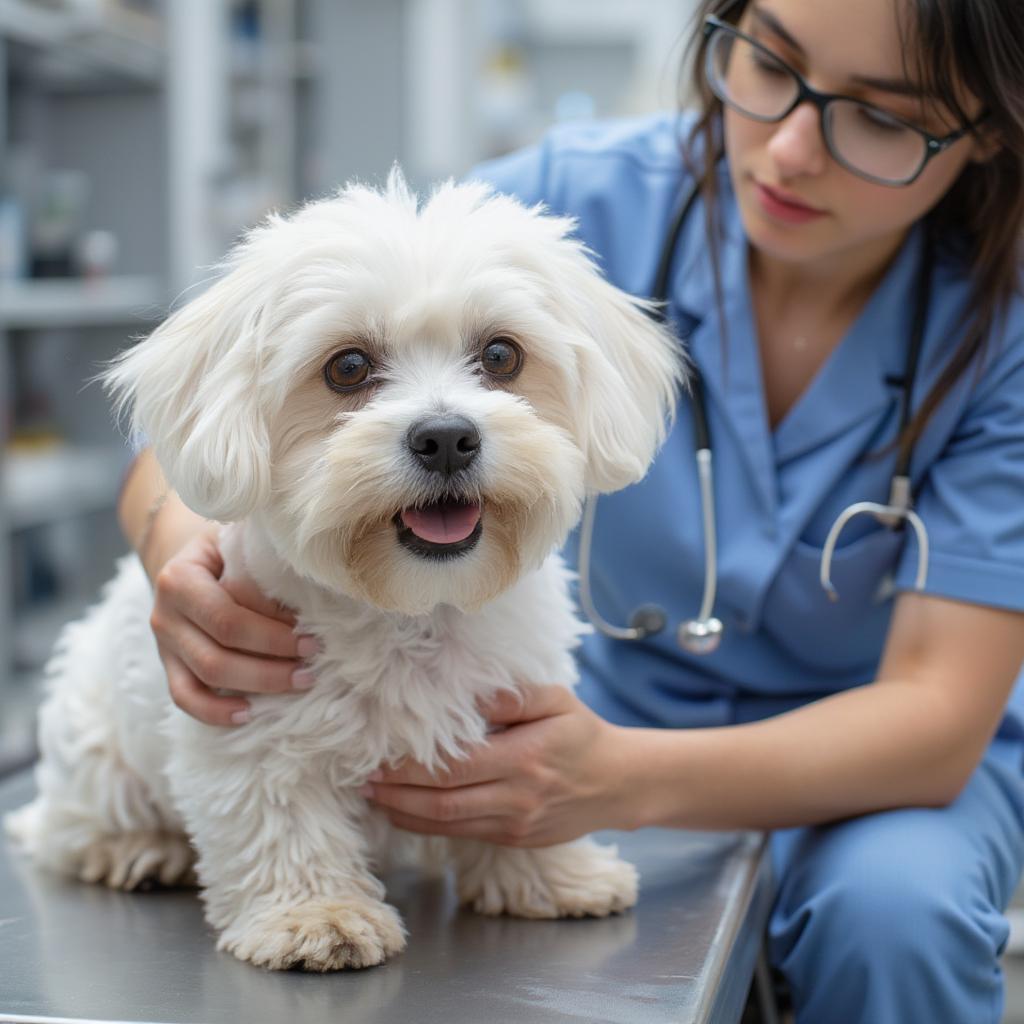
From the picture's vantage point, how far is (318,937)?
1.00 m

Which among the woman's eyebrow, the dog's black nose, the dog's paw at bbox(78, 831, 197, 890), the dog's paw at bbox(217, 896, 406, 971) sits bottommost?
the dog's paw at bbox(78, 831, 197, 890)

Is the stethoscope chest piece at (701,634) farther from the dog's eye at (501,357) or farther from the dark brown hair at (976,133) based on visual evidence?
the dog's eye at (501,357)

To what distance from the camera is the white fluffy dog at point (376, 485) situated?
1006 mm

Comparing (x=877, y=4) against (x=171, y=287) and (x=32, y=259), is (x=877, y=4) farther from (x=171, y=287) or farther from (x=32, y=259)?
(x=171, y=287)

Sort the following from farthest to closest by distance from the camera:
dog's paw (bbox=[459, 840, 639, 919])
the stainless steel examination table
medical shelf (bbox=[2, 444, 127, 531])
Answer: medical shelf (bbox=[2, 444, 127, 531])
dog's paw (bbox=[459, 840, 639, 919])
the stainless steel examination table

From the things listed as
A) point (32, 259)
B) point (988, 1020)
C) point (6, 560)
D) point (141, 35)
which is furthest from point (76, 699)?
point (141, 35)

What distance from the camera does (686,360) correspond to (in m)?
1.50

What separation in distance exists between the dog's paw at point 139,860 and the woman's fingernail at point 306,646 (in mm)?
327

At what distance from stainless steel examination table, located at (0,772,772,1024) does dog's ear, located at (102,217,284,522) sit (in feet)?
1.16

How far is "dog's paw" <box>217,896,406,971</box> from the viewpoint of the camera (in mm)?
1002

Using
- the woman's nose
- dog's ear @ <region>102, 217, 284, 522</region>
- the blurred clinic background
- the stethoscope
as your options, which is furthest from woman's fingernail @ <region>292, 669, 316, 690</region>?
the blurred clinic background

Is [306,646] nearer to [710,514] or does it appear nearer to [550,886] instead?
[550,886]

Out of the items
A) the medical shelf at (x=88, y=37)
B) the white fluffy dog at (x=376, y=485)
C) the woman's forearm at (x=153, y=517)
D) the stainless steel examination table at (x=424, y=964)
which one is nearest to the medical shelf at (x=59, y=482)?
the medical shelf at (x=88, y=37)

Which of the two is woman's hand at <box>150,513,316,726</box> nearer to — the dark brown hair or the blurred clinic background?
the dark brown hair
